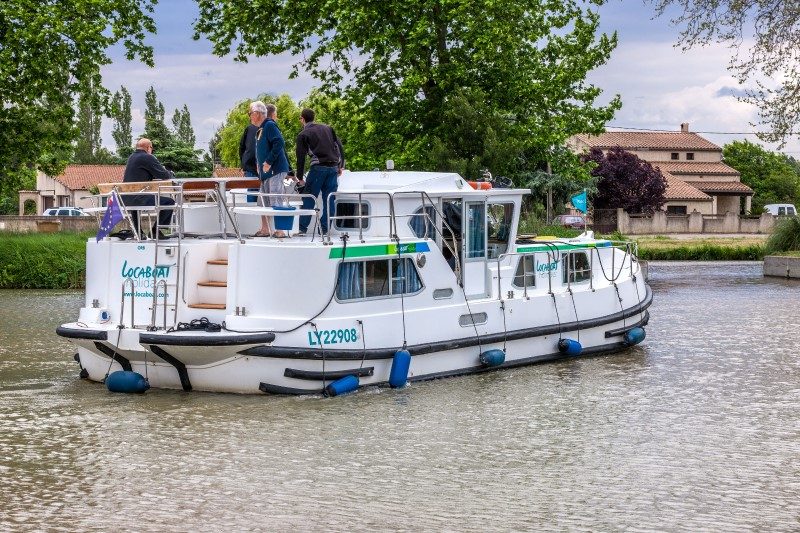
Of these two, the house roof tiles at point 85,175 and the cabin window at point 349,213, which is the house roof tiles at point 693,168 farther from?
the cabin window at point 349,213

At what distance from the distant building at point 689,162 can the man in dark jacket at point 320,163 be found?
248 ft

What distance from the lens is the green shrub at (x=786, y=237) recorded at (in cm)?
4319

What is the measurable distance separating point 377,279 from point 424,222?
1706 mm

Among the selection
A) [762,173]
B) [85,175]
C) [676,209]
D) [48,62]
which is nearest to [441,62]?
[48,62]

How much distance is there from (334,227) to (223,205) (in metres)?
1.56

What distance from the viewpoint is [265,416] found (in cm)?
1409

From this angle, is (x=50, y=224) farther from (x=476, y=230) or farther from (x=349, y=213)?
(x=476, y=230)

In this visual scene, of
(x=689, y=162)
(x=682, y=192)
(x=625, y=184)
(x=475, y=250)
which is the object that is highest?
(x=689, y=162)

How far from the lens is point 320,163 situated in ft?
55.8

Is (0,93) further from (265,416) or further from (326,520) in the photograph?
(326,520)

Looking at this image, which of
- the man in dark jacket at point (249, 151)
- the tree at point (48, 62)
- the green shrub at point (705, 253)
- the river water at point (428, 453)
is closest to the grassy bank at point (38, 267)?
the tree at point (48, 62)

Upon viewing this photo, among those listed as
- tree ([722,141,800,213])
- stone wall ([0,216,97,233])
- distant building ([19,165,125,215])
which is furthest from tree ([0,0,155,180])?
tree ([722,141,800,213])

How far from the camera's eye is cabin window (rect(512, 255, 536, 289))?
18.5m

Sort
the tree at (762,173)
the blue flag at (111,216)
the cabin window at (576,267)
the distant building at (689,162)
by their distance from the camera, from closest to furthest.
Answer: the blue flag at (111,216)
the cabin window at (576,267)
the distant building at (689,162)
the tree at (762,173)
